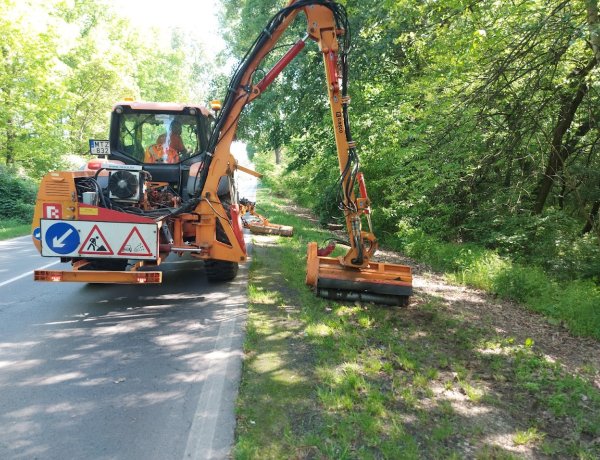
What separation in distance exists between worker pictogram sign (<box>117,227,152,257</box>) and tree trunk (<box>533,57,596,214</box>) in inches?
309

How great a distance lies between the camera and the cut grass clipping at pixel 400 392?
11.2ft

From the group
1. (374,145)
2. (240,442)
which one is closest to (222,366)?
(240,442)

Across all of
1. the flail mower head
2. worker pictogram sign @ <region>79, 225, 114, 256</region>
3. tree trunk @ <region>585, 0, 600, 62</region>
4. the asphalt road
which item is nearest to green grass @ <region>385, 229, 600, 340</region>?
the flail mower head

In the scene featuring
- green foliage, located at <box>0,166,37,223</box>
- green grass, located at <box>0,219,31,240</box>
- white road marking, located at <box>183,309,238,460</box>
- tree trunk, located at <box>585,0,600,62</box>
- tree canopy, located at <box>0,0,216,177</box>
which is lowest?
white road marking, located at <box>183,309,238,460</box>

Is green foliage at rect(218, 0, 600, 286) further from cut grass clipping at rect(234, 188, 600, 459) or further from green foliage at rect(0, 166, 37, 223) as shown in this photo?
green foliage at rect(0, 166, 37, 223)

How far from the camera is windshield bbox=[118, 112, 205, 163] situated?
8.34m

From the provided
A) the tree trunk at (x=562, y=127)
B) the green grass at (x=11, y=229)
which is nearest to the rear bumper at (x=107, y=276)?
the tree trunk at (x=562, y=127)

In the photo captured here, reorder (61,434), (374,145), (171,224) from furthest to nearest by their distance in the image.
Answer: (374,145), (171,224), (61,434)

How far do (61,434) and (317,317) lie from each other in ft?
11.1

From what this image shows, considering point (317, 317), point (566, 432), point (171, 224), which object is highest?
point (171, 224)

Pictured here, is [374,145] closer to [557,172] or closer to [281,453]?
[557,172]

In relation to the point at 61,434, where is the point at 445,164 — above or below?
above

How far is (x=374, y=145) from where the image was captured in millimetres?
13422

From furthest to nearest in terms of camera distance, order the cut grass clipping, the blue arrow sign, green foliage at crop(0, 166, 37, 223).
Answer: green foliage at crop(0, 166, 37, 223)
the blue arrow sign
the cut grass clipping
